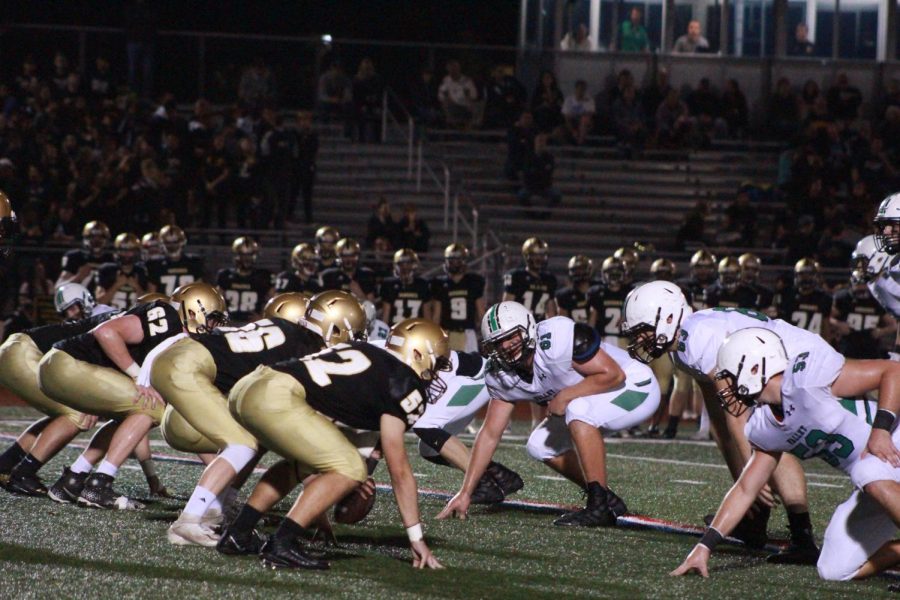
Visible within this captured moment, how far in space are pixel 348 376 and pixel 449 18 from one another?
62.5ft

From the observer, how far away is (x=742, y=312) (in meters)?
6.86

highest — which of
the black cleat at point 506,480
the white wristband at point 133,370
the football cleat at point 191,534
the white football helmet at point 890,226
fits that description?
the white football helmet at point 890,226

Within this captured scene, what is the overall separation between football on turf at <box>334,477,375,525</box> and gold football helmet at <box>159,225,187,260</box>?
7.98 metres

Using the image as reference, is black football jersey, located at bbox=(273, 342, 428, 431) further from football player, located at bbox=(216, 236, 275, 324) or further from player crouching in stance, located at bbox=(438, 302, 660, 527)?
football player, located at bbox=(216, 236, 275, 324)

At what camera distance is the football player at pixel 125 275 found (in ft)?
45.3

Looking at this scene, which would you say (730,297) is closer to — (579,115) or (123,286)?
(123,286)

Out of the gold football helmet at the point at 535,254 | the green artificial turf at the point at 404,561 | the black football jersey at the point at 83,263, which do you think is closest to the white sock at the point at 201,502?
the green artificial turf at the point at 404,561

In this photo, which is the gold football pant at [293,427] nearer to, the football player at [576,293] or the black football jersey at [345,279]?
the black football jersey at [345,279]

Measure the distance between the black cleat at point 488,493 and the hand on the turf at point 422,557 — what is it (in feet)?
6.84

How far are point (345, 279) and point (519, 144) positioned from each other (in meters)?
5.34

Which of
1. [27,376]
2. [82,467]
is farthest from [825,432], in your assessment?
[27,376]

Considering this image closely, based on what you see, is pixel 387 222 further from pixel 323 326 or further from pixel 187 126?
pixel 323 326

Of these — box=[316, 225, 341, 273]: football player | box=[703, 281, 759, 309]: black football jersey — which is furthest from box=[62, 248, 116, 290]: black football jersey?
box=[703, 281, 759, 309]: black football jersey

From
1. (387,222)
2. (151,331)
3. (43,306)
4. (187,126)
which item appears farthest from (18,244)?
(151,331)
